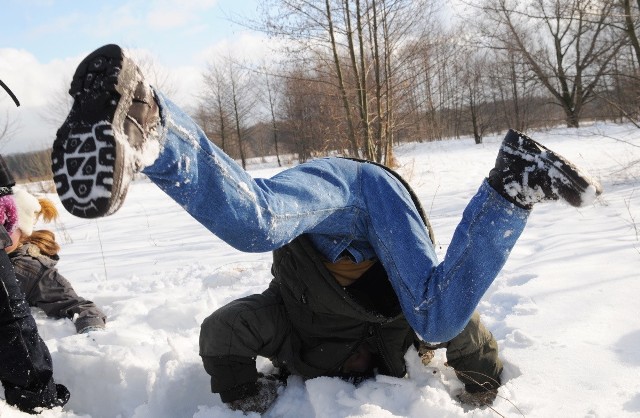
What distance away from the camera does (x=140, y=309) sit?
2373 mm

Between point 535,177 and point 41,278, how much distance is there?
243 cm

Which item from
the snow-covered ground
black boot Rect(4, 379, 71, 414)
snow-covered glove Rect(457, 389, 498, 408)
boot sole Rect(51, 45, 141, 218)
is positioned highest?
boot sole Rect(51, 45, 141, 218)

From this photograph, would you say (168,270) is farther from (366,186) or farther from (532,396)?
(532,396)

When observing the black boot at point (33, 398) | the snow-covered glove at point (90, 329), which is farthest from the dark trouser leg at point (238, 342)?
the snow-covered glove at point (90, 329)

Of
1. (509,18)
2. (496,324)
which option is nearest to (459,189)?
(509,18)

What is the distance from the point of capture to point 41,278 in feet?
7.98

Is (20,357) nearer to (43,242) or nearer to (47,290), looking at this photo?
(47,290)

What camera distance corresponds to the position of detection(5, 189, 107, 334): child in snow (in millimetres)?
2270

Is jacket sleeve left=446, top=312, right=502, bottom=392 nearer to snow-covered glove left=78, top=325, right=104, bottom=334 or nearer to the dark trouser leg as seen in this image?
the dark trouser leg

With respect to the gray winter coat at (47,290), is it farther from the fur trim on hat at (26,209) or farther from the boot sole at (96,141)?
the boot sole at (96,141)

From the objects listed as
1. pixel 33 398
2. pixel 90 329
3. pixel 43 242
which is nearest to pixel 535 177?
pixel 33 398

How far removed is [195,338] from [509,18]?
5784 millimetres

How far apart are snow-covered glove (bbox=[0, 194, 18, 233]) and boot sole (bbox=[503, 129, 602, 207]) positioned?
2.20 metres

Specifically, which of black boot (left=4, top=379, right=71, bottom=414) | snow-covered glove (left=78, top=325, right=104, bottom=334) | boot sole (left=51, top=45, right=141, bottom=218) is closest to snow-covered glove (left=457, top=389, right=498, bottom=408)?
boot sole (left=51, top=45, right=141, bottom=218)
